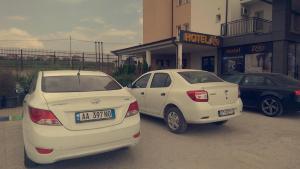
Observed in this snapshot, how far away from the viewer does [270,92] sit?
7262 mm

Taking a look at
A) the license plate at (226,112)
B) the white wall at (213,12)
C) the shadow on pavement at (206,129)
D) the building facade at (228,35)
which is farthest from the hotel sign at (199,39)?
the license plate at (226,112)

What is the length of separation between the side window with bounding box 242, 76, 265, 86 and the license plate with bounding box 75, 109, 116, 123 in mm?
6106

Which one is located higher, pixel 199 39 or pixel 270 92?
pixel 199 39

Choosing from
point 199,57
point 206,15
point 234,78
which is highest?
point 206,15

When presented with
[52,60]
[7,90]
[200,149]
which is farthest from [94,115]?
[52,60]

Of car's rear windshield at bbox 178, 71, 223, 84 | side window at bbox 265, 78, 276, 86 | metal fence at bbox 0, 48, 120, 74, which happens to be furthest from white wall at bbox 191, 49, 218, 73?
car's rear windshield at bbox 178, 71, 223, 84

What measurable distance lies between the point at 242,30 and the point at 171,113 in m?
11.9

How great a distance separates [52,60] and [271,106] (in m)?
15.8

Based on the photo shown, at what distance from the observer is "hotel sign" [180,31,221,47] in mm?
12727

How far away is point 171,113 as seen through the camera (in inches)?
219

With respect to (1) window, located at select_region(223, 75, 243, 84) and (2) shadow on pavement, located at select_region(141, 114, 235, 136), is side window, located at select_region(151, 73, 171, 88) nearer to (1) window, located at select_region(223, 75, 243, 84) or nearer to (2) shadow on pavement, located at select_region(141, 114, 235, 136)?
(2) shadow on pavement, located at select_region(141, 114, 235, 136)

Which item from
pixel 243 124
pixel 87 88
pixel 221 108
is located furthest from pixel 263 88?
pixel 87 88

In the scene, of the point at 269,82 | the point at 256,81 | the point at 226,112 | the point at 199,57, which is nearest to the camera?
the point at 226,112

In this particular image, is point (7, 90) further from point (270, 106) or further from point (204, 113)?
point (270, 106)
